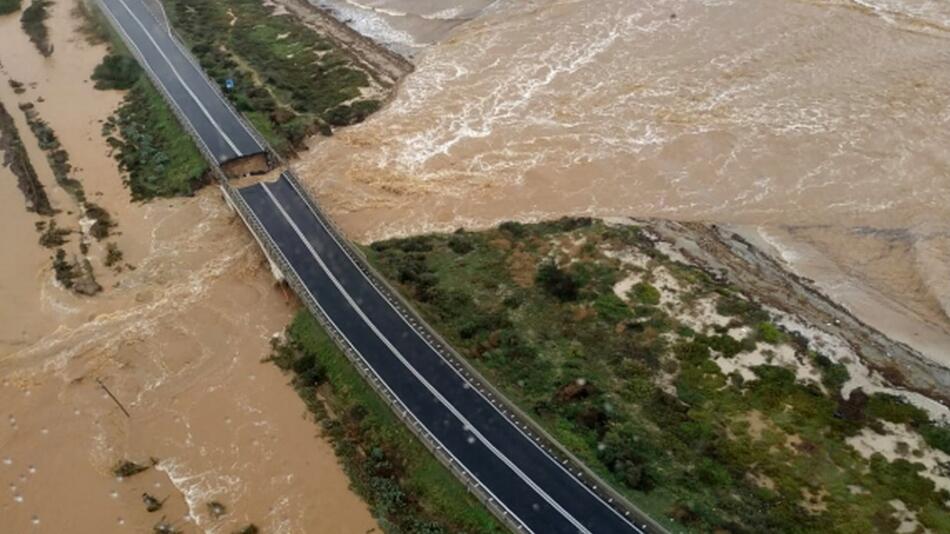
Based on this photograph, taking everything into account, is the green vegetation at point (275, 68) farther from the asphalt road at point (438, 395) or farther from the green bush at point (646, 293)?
the green bush at point (646, 293)

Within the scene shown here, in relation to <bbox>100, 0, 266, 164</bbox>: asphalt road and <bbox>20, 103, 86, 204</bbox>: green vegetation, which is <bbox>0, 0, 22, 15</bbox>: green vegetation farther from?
<bbox>20, 103, 86, 204</bbox>: green vegetation

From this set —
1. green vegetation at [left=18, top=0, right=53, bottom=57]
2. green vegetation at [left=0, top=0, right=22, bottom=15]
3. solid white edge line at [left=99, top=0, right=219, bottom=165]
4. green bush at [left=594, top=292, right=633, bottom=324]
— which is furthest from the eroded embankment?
green bush at [left=594, top=292, right=633, bottom=324]

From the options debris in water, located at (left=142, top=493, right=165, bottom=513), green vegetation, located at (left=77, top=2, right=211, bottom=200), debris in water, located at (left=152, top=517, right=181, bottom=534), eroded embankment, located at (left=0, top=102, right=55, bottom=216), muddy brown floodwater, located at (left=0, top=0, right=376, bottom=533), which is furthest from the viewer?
green vegetation, located at (left=77, top=2, right=211, bottom=200)

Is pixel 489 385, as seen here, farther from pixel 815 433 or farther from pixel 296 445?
pixel 815 433

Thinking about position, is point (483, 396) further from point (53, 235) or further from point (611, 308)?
point (53, 235)

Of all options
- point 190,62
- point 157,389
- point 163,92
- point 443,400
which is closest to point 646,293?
point 443,400
